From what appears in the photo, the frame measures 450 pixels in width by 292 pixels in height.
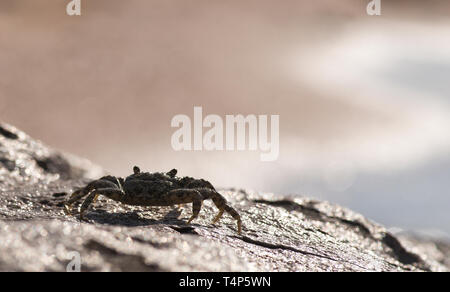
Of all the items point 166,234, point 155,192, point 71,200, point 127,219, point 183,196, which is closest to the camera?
point 166,234

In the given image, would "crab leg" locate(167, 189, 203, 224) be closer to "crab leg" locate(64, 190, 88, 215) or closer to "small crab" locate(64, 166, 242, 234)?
"small crab" locate(64, 166, 242, 234)

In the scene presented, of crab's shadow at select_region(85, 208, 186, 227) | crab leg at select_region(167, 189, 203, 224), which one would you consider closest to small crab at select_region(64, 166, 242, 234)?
crab leg at select_region(167, 189, 203, 224)

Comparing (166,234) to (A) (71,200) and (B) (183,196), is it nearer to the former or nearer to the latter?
(B) (183,196)

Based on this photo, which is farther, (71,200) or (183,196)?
(71,200)

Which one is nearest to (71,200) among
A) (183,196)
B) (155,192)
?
(155,192)
